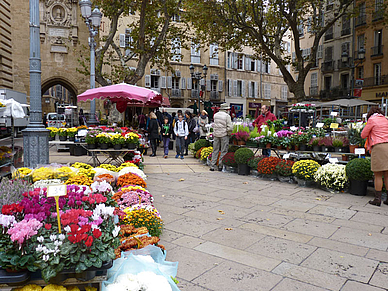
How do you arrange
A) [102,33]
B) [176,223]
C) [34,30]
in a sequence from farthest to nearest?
[102,33] < [34,30] < [176,223]

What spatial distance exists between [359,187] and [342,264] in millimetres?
4030

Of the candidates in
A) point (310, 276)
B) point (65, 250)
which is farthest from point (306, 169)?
point (65, 250)

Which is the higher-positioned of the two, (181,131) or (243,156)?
(181,131)

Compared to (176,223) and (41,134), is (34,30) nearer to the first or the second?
(41,134)

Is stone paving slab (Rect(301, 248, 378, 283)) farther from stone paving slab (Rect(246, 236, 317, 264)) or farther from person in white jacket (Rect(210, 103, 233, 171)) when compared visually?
person in white jacket (Rect(210, 103, 233, 171))

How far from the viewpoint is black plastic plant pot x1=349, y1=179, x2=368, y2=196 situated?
736 cm

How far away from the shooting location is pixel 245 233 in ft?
16.1

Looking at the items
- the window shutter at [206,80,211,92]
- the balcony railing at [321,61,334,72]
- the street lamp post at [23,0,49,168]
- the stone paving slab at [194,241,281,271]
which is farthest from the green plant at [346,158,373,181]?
the balcony railing at [321,61,334,72]

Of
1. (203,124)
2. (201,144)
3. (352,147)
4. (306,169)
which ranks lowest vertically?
(306,169)

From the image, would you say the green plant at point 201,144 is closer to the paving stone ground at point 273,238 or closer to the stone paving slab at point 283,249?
the paving stone ground at point 273,238

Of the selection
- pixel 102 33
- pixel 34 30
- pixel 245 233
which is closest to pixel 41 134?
pixel 34 30

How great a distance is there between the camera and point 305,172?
817cm

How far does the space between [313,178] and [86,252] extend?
6918 mm

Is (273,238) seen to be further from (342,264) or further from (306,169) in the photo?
(306,169)
